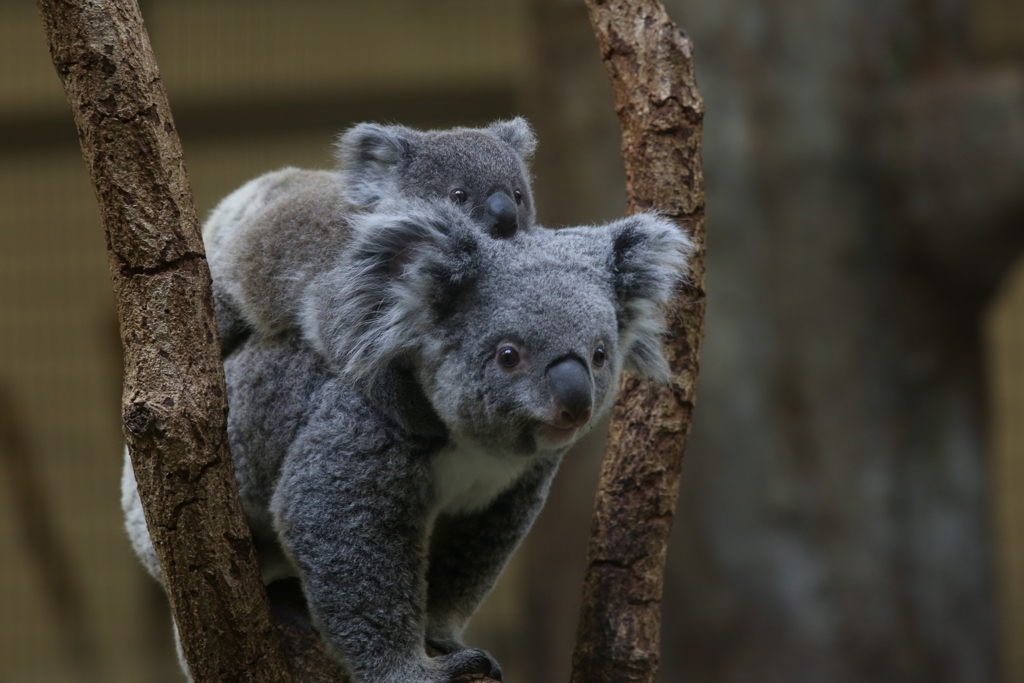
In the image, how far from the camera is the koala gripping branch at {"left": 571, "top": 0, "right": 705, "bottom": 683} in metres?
2.78

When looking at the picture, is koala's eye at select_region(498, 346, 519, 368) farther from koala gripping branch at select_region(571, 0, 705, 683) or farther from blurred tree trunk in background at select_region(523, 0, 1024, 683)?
blurred tree trunk in background at select_region(523, 0, 1024, 683)

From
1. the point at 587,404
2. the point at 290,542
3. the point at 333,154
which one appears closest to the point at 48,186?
the point at 333,154

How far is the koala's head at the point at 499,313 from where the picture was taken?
86.7 inches

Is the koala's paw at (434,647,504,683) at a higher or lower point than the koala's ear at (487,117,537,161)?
lower

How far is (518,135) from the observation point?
323 centimetres

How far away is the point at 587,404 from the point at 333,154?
134 centimetres

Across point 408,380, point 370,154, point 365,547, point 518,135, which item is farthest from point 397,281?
point 518,135

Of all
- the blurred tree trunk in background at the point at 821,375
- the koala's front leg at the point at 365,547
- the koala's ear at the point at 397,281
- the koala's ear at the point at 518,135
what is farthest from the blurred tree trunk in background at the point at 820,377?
the koala's ear at the point at 397,281

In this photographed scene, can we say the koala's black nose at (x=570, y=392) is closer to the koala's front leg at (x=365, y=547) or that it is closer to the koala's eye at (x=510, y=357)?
the koala's eye at (x=510, y=357)

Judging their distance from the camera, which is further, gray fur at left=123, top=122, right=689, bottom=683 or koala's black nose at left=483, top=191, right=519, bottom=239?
koala's black nose at left=483, top=191, right=519, bottom=239

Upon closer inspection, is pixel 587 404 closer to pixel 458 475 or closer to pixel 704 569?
pixel 458 475

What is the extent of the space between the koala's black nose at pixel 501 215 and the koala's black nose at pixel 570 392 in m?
0.68

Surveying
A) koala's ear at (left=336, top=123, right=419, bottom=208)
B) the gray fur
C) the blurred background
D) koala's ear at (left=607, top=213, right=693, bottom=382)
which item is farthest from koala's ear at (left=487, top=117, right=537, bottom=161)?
the blurred background

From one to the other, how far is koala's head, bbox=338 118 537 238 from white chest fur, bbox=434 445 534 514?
2.01 feet
